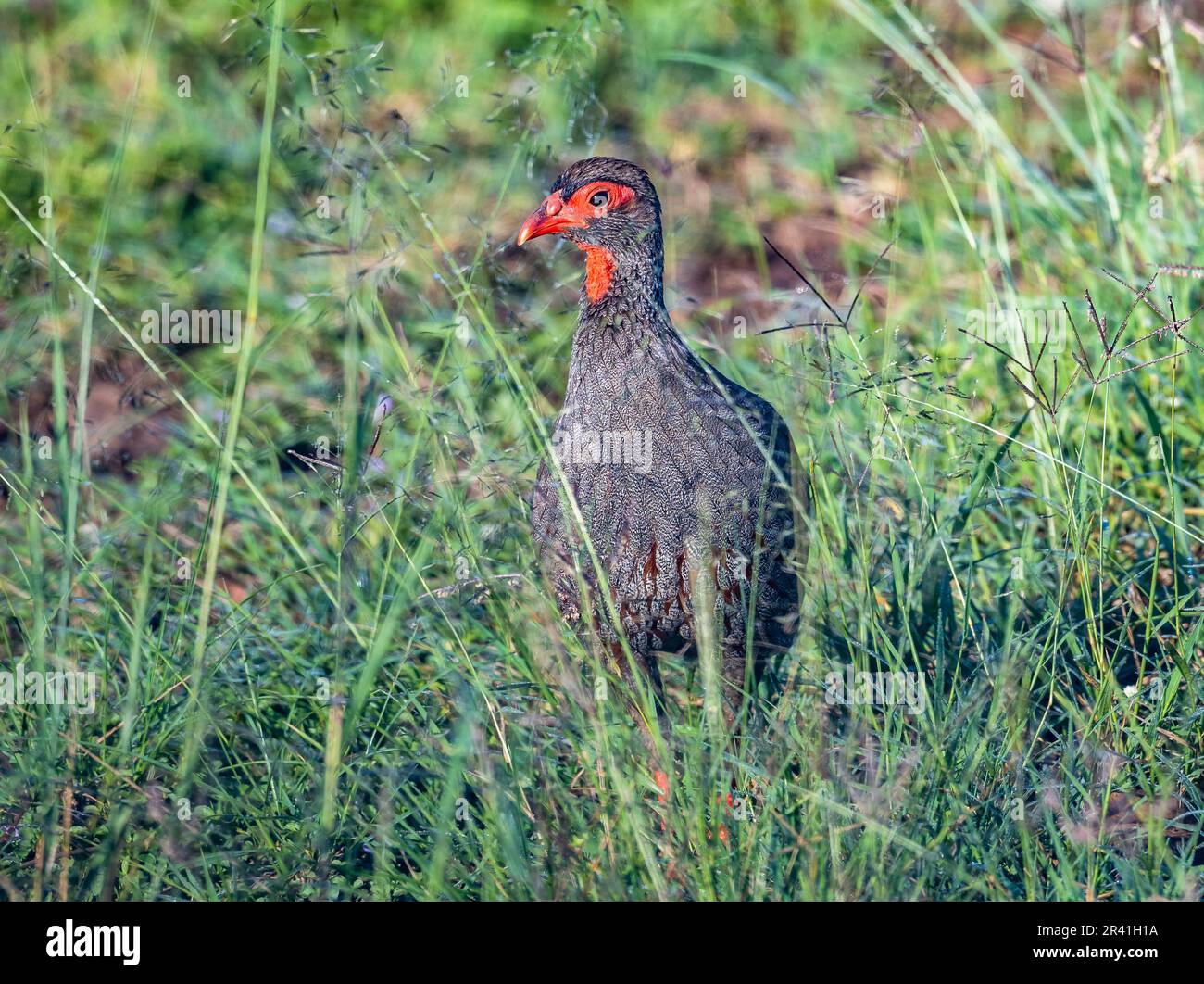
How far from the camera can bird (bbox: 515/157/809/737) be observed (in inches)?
125

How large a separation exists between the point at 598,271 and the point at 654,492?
60 centimetres

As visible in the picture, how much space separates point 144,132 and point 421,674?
3370 millimetres

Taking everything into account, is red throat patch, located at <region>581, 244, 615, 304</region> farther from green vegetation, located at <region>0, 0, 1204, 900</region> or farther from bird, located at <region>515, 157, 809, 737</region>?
green vegetation, located at <region>0, 0, 1204, 900</region>

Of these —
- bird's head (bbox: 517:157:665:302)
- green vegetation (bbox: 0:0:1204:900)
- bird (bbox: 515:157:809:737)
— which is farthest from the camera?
bird's head (bbox: 517:157:665:302)

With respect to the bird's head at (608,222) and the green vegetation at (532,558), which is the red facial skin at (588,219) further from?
the green vegetation at (532,558)

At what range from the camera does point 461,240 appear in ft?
17.1

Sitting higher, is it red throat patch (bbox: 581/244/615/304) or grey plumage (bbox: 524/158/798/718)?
red throat patch (bbox: 581/244/615/304)

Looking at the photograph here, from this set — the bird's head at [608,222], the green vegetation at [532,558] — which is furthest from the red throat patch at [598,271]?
the green vegetation at [532,558]

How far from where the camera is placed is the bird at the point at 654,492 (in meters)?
3.17

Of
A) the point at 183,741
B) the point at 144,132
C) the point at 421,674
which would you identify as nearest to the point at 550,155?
the point at 421,674

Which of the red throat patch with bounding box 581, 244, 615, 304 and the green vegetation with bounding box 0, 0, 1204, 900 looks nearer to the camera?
the green vegetation with bounding box 0, 0, 1204, 900

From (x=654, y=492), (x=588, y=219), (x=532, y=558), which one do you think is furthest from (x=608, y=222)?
(x=532, y=558)

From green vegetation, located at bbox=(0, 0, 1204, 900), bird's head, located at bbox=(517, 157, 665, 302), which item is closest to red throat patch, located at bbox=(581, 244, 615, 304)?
bird's head, located at bbox=(517, 157, 665, 302)
